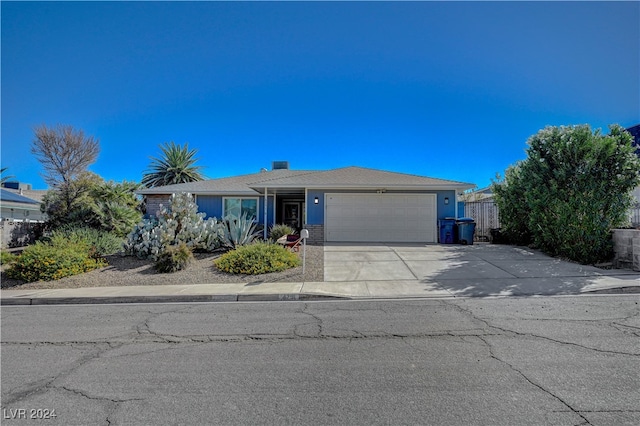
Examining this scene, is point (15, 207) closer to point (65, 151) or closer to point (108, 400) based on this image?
point (65, 151)

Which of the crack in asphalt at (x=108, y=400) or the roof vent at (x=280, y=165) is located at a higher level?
the roof vent at (x=280, y=165)

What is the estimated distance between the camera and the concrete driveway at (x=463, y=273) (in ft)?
24.4

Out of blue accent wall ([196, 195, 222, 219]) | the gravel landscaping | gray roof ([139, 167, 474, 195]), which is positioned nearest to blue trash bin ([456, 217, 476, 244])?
gray roof ([139, 167, 474, 195])

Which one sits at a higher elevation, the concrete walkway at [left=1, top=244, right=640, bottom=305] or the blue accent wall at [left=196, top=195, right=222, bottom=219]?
the blue accent wall at [left=196, top=195, right=222, bottom=219]

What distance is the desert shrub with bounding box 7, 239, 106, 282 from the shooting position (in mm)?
9242

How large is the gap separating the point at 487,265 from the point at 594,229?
3520 millimetres

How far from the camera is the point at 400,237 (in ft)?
49.4

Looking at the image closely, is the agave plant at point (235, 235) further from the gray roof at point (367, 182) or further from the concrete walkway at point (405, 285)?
the concrete walkway at point (405, 285)

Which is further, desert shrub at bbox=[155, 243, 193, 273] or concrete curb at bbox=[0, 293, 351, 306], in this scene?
desert shrub at bbox=[155, 243, 193, 273]

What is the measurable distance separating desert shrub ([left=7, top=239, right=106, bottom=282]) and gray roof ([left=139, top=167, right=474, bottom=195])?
7049 millimetres

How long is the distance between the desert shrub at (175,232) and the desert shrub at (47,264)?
1.64 m

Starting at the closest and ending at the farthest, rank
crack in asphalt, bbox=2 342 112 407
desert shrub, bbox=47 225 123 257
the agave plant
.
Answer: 1. crack in asphalt, bbox=2 342 112 407
2. the agave plant
3. desert shrub, bbox=47 225 123 257

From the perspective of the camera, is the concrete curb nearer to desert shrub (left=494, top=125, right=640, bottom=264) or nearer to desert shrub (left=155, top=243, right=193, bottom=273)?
desert shrub (left=155, top=243, right=193, bottom=273)

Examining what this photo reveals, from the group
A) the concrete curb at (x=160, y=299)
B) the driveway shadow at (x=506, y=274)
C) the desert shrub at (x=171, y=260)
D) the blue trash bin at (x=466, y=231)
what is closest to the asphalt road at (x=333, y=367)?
the concrete curb at (x=160, y=299)
